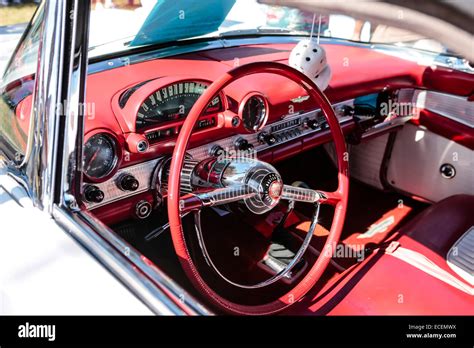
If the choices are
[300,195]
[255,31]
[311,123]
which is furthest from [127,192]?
[255,31]

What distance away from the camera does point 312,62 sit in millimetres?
2135

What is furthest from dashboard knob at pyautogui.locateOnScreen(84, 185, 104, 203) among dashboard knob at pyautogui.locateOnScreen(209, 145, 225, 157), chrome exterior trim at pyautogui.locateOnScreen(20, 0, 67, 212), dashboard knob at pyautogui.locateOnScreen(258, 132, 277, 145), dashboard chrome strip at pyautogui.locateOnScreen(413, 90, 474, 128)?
dashboard chrome strip at pyautogui.locateOnScreen(413, 90, 474, 128)

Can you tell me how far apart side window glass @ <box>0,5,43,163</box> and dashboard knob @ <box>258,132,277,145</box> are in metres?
0.94

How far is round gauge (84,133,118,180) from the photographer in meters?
1.48

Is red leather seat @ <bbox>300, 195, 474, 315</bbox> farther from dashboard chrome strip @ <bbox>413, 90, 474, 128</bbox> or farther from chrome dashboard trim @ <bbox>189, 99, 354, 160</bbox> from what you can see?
dashboard chrome strip @ <bbox>413, 90, 474, 128</bbox>

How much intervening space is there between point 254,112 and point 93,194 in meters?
0.72

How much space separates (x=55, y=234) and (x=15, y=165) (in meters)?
0.31

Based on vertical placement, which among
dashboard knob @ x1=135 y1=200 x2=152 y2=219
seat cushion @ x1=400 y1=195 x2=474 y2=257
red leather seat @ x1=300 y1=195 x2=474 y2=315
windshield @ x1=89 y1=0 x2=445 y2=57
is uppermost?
windshield @ x1=89 y1=0 x2=445 y2=57

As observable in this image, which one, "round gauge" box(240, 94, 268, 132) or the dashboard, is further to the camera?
"round gauge" box(240, 94, 268, 132)

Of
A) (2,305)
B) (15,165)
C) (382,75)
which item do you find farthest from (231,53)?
(2,305)

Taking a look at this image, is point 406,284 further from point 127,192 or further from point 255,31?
point 255,31

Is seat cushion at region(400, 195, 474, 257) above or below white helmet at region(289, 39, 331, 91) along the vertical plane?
below

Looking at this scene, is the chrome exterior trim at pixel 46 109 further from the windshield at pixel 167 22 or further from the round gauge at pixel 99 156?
the windshield at pixel 167 22
